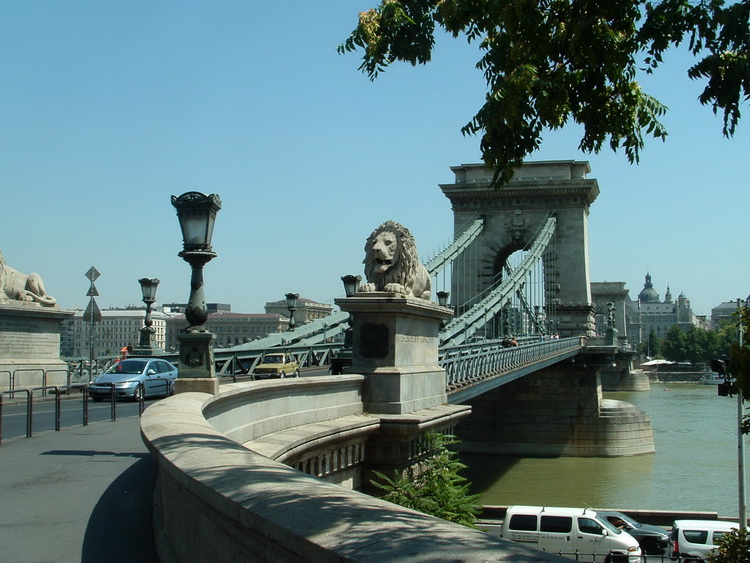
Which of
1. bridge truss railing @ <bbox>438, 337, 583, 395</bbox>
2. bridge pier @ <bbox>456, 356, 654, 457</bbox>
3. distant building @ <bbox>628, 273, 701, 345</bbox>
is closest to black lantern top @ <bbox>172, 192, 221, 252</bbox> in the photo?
bridge truss railing @ <bbox>438, 337, 583, 395</bbox>

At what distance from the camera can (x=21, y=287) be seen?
19.3 metres

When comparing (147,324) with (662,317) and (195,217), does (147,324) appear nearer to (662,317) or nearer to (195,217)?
(195,217)

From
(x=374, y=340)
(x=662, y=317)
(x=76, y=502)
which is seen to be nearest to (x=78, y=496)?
(x=76, y=502)

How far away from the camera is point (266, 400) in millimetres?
8047

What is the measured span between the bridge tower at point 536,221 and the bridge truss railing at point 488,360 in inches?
565

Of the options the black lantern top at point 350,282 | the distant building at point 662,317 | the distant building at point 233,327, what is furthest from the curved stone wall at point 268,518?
the distant building at point 662,317

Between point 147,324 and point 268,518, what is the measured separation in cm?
2050

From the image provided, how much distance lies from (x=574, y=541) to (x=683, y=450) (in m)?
20.0

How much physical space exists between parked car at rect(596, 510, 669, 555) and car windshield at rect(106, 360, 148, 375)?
10.1 meters

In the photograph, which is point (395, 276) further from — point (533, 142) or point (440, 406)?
point (533, 142)

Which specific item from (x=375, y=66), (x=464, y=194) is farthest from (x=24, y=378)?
(x=464, y=194)

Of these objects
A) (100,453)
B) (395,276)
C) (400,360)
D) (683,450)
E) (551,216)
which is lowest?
(683,450)

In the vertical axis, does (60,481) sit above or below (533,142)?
below

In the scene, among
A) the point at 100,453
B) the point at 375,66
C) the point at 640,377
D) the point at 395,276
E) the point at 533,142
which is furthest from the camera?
the point at 640,377
